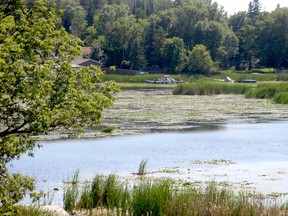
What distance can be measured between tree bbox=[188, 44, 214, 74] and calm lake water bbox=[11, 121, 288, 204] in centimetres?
6721

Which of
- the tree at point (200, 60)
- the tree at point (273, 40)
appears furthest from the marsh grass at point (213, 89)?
the tree at point (273, 40)

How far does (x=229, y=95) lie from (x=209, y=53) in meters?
43.5

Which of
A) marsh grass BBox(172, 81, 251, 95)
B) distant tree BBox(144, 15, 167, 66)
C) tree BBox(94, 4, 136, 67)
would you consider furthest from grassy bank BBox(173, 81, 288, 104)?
tree BBox(94, 4, 136, 67)

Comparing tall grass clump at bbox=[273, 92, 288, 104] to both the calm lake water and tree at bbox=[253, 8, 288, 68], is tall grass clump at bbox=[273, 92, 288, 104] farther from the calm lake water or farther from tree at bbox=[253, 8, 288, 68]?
tree at bbox=[253, 8, 288, 68]

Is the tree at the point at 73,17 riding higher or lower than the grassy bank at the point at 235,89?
higher

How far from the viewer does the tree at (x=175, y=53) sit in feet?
362

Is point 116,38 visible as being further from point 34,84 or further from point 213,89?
point 34,84

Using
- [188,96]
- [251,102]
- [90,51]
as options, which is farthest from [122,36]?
[251,102]

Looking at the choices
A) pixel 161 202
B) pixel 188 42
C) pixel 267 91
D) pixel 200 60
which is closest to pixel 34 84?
pixel 161 202

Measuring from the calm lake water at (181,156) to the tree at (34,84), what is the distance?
27.9 ft

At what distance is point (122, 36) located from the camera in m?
115

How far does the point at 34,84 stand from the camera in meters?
11.7

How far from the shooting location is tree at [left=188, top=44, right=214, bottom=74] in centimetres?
10625

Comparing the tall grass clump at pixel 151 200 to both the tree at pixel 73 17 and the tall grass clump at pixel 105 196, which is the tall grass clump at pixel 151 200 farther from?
the tree at pixel 73 17
